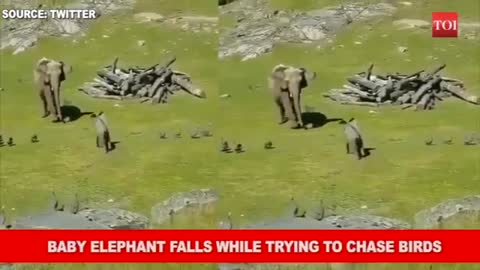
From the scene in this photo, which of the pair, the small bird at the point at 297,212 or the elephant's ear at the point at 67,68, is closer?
the small bird at the point at 297,212

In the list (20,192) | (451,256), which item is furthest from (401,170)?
(20,192)

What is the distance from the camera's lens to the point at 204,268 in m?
5.07

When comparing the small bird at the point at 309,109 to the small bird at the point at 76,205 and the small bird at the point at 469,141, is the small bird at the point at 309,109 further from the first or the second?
the small bird at the point at 76,205

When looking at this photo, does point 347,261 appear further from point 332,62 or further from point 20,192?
point 20,192

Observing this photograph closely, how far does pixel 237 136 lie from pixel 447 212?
69.2 inches

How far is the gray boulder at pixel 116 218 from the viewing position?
511 centimetres

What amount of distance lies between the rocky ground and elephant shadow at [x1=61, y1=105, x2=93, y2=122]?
123 centimetres

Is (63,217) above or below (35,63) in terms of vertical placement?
below

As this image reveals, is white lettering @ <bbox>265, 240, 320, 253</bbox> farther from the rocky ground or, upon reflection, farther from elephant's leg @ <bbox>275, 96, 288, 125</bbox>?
the rocky ground

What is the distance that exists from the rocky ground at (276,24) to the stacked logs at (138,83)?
0.44 m

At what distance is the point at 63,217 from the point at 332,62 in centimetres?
247

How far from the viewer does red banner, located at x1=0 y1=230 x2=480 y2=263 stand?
16.6ft

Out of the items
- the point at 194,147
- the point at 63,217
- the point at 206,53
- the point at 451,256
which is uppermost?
the point at 206,53

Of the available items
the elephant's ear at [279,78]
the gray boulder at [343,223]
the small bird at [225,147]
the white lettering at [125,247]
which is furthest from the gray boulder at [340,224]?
the elephant's ear at [279,78]
